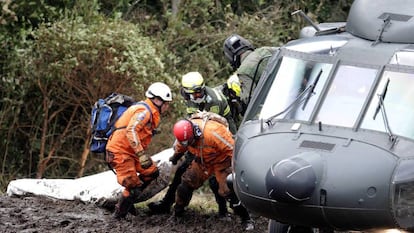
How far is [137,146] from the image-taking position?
10844mm

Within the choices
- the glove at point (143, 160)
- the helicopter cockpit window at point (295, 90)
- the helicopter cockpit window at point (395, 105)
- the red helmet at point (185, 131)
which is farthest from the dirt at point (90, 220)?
the helicopter cockpit window at point (395, 105)

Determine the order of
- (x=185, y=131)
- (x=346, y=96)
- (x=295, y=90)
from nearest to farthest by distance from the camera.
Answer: (x=346, y=96)
(x=295, y=90)
(x=185, y=131)

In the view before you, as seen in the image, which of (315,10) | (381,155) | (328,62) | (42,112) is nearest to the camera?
(381,155)

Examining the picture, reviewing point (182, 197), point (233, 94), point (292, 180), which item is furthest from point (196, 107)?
point (292, 180)

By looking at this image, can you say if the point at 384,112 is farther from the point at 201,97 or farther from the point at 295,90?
the point at 201,97

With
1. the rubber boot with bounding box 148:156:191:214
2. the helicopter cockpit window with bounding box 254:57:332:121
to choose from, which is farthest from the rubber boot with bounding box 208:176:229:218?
the helicopter cockpit window with bounding box 254:57:332:121

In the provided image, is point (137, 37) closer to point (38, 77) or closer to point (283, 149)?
point (38, 77)

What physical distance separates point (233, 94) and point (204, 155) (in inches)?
51.1

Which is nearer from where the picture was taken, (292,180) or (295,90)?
(292,180)

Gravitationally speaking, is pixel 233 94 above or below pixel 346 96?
below

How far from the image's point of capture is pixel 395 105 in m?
8.38

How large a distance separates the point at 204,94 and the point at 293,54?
2.36m

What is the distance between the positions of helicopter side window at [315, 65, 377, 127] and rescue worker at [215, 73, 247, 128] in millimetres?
3016

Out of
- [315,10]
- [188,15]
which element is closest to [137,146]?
[188,15]
